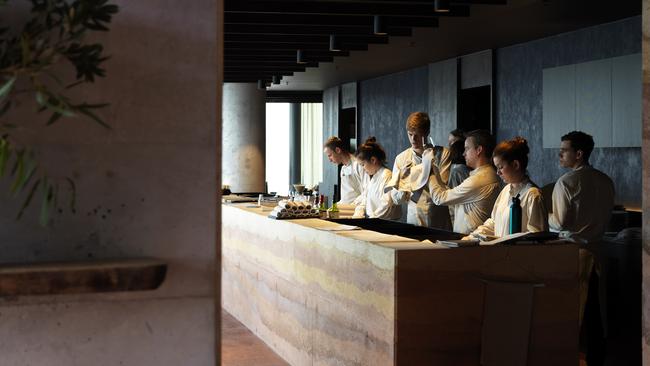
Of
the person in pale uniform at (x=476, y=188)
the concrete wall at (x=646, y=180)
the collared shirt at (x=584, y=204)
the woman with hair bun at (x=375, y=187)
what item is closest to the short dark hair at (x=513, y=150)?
the collared shirt at (x=584, y=204)

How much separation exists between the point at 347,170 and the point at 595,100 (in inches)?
99.1

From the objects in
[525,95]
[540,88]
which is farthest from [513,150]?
[525,95]

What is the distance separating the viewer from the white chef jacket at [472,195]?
6.22 metres

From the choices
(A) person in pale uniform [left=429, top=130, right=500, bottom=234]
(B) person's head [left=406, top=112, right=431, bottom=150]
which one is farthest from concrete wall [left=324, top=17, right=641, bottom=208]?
(A) person in pale uniform [left=429, top=130, right=500, bottom=234]

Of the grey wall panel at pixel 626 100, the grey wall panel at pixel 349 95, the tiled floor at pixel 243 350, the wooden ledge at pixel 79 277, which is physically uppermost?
the grey wall panel at pixel 349 95

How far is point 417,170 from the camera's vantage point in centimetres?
673

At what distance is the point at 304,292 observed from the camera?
589 cm

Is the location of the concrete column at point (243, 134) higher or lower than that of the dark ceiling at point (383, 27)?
lower

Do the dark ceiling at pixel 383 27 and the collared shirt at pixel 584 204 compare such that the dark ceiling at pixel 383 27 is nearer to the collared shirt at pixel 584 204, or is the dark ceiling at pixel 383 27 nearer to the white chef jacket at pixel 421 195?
the white chef jacket at pixel 421 195

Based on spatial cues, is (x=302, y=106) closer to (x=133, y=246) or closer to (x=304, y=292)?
(x=304, y=292)

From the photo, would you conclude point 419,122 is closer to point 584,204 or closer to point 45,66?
point 584,204

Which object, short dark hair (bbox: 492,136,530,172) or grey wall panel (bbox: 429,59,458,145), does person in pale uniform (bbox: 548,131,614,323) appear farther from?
grey wall panel (bbox: 429,59,458,145)

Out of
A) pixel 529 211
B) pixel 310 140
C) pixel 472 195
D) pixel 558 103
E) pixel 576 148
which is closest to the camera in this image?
pixel 529 211

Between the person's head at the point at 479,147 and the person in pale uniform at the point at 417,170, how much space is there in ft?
1.11
